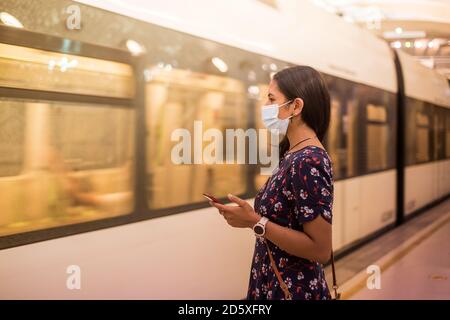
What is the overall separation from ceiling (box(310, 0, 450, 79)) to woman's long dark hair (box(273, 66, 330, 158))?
9668 millimetres

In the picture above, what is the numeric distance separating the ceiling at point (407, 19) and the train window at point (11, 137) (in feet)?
31.3

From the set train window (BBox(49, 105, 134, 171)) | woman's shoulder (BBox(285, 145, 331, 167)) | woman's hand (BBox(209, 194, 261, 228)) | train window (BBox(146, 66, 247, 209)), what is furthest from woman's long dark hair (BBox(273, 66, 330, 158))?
train window (BBox(146, 66, 247, 209))

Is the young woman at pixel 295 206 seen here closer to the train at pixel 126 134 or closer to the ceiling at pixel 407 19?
the train at pixel 126 134

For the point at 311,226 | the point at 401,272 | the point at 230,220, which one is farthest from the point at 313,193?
the point at 401,272

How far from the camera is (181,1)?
3.74 metres

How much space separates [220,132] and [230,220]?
2.16 m

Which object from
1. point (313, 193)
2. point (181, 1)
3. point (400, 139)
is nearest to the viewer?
point (313, 193)

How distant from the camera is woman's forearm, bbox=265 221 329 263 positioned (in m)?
1.91

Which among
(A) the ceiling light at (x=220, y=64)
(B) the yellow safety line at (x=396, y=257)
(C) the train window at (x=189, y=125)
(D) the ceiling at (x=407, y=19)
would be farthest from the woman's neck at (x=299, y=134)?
(D) the ceiling at (x=407, y=19)

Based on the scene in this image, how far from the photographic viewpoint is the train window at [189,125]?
11.6 ft

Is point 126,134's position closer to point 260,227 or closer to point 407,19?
point 260,227

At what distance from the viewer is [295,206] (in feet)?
6.36

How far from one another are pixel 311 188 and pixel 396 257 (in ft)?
19.1
